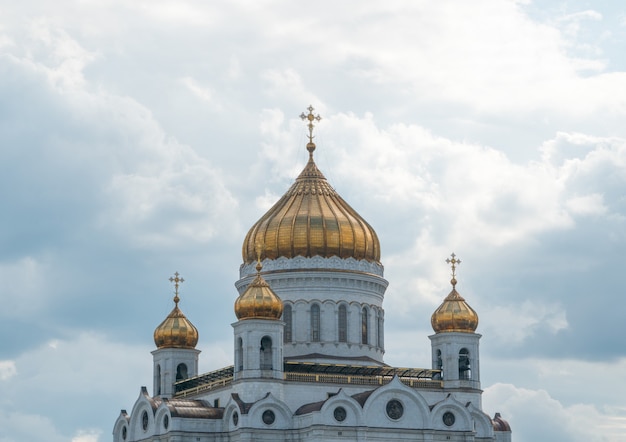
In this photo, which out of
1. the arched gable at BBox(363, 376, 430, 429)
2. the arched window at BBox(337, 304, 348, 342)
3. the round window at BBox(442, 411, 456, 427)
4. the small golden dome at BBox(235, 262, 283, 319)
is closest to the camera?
the arched gable at BBox(363, 376, 430, 429)

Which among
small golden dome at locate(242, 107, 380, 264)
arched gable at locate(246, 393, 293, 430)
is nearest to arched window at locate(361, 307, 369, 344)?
small golden dome at locate(242, 107, 380, 264)

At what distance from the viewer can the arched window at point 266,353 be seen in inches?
3273

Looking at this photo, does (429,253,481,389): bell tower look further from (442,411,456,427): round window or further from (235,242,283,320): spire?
(235,242,283,320): spire

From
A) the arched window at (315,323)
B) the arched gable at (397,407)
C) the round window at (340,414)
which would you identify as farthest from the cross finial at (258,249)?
the arched gable at (397,407)

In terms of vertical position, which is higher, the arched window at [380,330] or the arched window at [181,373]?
the arched window at [380,330]

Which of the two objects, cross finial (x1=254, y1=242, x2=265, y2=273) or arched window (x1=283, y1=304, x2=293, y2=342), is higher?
cross finial (x1=254, y1=242, x2=265, y2=273)

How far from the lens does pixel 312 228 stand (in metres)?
88.5

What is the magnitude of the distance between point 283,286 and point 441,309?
764cm

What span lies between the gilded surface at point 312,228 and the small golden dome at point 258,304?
17.5 feet

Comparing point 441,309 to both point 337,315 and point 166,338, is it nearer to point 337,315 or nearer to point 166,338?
point 337,315

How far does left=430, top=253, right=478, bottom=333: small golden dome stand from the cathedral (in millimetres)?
48

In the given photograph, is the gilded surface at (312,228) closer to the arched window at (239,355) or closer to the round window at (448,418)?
the arched window at (239,355)

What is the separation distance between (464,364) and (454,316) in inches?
92.1

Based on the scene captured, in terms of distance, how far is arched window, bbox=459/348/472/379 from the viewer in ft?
288
